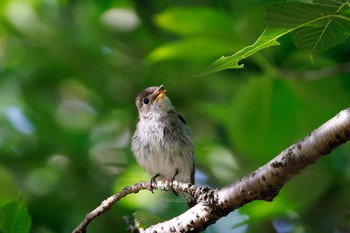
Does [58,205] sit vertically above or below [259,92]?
above

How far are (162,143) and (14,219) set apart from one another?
2.37m

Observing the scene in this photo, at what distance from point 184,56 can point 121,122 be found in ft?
7.45

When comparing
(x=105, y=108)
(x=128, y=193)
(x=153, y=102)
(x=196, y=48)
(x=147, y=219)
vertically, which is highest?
(x=105, y=108)

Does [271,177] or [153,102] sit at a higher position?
[153,102]

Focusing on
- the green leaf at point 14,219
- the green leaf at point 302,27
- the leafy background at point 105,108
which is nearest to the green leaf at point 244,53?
the green leaf at point 302,27

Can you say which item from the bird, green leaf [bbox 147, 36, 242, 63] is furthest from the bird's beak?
green leaf [bbox 147, 36, 242, 63]

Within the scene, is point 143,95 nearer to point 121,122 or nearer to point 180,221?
point 121,122

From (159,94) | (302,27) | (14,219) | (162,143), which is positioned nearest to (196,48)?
(162,143)

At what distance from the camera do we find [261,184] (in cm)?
224

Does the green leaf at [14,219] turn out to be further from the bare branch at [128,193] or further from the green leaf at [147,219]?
the green leaf at [147,219]

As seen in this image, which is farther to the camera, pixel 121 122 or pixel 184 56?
pixel 121 122

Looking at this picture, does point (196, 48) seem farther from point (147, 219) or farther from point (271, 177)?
point (271, 177)

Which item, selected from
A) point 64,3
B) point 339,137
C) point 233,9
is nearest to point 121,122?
point 64,3

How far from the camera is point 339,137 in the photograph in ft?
6.47
